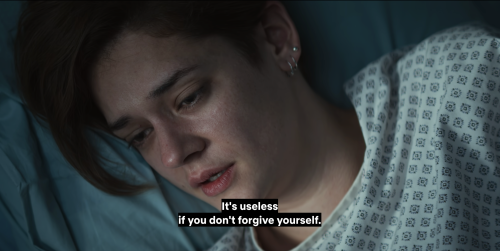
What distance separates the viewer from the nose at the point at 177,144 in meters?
1.00

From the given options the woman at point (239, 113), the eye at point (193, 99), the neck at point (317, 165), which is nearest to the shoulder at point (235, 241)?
the woman at point (239, 113)

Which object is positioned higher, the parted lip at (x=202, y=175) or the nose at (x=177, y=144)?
the nose at (x=177, y=144)

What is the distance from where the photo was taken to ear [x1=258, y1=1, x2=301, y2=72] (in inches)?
47.2

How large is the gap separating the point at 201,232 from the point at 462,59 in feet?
3.24

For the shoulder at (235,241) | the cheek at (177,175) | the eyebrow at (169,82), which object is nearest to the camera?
the eyebrow at (169,82)

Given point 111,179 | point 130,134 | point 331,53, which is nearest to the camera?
point 130,134

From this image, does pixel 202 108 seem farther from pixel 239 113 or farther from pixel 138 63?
pixel 138 63

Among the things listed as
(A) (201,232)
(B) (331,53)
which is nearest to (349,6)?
(B) (331,53)

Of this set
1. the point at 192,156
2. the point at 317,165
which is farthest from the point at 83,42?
the point at 317,165

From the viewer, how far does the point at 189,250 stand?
51.3 inches

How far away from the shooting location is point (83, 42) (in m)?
1.04

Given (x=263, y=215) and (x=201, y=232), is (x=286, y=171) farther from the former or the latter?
(x=201, y=232)

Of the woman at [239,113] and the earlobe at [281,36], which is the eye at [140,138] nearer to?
the woman at [239,113]

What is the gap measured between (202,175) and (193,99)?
0.69ft
